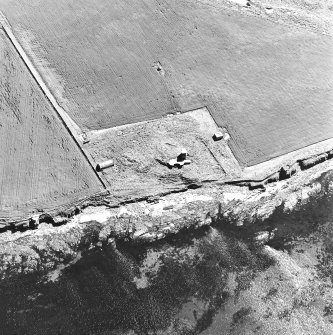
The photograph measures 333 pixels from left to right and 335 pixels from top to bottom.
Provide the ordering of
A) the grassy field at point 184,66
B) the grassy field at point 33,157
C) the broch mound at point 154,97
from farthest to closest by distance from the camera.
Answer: the grassy field at point 184,66 → the broch mound at point 154,97 → the grassy field at point 33,157

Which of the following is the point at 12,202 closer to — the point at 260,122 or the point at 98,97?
the point at 98,97

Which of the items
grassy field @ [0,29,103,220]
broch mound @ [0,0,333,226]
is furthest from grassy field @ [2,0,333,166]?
grassy field @ [0,29,103,220]

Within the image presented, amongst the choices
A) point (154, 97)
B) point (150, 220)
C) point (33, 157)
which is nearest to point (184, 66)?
point (154, 97)

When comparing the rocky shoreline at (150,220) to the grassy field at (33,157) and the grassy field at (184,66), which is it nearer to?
the grassy field at (33,157)

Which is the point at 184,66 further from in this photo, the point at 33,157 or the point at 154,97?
the point at 33,157

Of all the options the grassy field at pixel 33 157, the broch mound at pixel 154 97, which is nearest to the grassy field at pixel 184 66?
the broch mound at pixel 154 97

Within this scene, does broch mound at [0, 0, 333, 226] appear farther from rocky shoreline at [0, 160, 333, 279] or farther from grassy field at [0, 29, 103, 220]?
rocky shoreline at [0, 160, 333, 279]

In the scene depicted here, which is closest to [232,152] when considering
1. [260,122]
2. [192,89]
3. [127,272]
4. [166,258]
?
[260,122]
